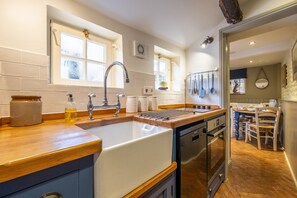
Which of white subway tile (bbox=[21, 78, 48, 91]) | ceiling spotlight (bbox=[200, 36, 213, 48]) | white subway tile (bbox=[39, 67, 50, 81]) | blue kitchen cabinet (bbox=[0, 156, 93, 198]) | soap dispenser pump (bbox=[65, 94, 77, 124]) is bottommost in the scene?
blue kitchen cabinet (bbox=[0, 156, 93, 198])

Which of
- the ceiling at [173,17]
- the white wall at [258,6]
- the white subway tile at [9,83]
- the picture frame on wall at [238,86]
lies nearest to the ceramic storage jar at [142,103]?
the ceiling at [173,17]

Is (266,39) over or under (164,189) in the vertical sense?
over

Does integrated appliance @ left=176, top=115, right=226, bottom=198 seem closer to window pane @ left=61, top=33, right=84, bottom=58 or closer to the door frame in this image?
the door frame

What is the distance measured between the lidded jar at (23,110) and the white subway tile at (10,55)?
0.26 metres

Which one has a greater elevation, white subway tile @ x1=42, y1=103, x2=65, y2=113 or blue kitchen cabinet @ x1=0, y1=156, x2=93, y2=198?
white subway tile @ x1=42, y1=103, x2=65, y2=113

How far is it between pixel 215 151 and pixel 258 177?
0.90 metres

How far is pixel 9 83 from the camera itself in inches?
33.9

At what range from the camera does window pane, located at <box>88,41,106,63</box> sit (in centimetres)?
137

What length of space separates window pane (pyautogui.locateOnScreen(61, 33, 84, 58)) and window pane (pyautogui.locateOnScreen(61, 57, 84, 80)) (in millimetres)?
59

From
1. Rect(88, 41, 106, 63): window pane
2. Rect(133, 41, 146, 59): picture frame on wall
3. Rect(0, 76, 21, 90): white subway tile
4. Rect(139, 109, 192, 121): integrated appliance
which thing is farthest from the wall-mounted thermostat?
Rect(0, 76, 21, 90): white subway tile

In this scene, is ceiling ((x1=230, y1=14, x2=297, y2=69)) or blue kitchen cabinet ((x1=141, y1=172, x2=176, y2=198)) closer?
blue kitchen cabinet ((x1=141, y1=172, x2=176, y2=198))

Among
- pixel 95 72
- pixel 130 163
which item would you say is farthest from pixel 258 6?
pixel 130 163

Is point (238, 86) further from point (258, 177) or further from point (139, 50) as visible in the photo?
point (139, 50)

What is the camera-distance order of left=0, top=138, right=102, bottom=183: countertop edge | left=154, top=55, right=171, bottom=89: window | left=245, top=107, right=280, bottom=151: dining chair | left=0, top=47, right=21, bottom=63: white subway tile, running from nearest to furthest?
left=0, top=138, right=102, bottom=183: countertop edge → left=0, top=47, right=21, bottom=63: white subway tile → left=154, top=55, right=171, bottom=89: window → left=245, top=107, right=280, bottom=151: dining chair
